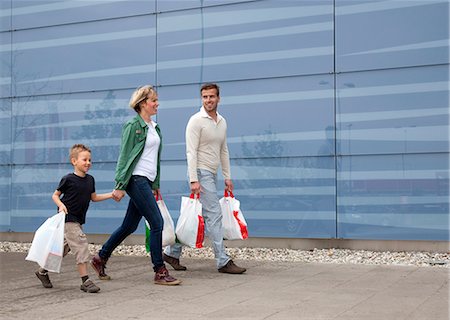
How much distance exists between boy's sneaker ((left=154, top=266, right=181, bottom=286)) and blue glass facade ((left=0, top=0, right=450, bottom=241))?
3758 mm

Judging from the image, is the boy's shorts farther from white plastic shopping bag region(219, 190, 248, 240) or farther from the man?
white plastic shopping bag region(219, 190, 248, 240)

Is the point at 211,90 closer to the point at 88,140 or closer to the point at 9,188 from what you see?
the point at 88,140

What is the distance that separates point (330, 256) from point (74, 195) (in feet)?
13.7

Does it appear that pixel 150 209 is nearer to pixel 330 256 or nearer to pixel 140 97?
pixel 140 97

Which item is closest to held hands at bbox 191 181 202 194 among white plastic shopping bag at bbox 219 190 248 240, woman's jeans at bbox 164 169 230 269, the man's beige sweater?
the man's beige sweater

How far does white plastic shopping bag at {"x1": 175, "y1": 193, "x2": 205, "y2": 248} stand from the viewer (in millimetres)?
7051

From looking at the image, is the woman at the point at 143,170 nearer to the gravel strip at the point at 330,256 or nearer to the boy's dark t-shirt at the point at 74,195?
the boy's dark t-shirt at the point at 74,195

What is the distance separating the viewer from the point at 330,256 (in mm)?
8977

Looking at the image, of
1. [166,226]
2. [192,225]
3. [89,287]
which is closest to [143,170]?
[166,226]

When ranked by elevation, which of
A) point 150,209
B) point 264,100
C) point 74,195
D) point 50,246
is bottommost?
point 50,246

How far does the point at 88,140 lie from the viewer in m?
11.2

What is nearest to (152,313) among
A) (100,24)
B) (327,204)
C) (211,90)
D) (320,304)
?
(320,304)

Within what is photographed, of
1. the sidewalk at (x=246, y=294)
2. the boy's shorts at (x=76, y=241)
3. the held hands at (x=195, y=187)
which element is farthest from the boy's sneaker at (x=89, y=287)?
the held hands at (x=195, y=187)

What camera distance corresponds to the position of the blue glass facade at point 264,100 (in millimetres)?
9188
